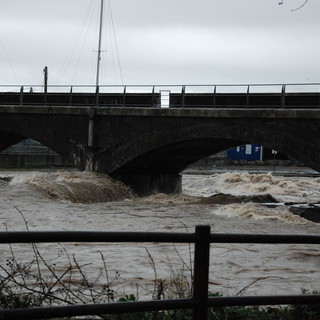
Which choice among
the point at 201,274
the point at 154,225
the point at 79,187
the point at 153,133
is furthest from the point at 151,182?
the point at 201,274

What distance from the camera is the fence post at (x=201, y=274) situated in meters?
4.41

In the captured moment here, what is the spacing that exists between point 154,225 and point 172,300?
→ 621 inches

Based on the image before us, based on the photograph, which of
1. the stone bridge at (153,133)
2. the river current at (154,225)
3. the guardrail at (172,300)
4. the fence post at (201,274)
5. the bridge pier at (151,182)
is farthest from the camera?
the bridge pier at (151,182)

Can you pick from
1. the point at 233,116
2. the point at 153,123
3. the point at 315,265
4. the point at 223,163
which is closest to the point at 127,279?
the point at 315,265

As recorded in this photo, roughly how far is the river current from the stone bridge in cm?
173

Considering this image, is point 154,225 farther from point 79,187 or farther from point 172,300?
point 172,300

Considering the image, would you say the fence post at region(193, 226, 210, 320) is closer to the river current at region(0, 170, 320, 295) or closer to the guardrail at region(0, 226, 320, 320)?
the guardrail at region(0, 226, 320, 320)

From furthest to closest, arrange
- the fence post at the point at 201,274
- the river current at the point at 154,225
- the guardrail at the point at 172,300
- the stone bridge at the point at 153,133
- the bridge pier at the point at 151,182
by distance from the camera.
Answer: the bridge pier at the point at 151,182 < the stone bridge at the point at 153,133 < the river current at the point at 154,225 < the fence post at the point at 201,274 < the guardrail at the point at 172,300

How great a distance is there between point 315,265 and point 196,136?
1594cm

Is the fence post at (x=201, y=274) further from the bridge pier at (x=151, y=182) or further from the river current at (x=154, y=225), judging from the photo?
the bridge pier at (x=151, y=182)

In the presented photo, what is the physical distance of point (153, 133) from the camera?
3058 centimetres

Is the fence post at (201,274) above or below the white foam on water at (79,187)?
above

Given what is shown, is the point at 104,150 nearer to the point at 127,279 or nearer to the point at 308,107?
the point at 308,107

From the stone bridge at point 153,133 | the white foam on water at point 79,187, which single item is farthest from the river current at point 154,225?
the stone bridge at point 153,133
